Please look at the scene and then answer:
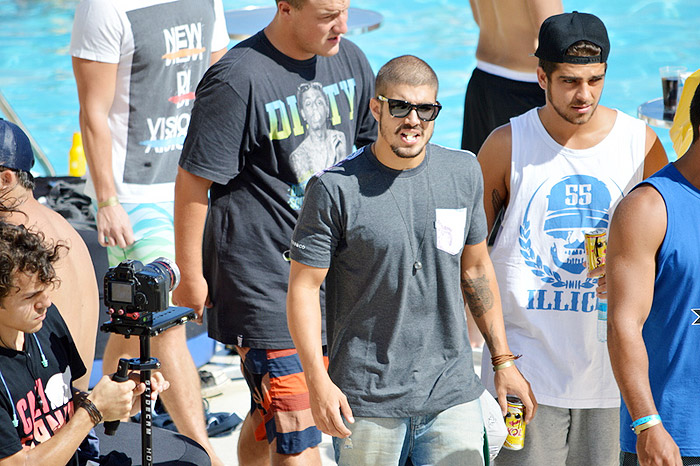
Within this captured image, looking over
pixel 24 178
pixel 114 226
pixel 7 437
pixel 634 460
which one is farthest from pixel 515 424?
pixel 114 226

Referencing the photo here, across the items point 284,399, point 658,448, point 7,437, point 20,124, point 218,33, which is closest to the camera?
point 7,437

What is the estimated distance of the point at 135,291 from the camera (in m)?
2.75

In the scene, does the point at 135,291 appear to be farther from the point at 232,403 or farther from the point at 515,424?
the point at 232,403

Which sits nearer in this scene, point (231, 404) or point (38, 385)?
point (38, 385)

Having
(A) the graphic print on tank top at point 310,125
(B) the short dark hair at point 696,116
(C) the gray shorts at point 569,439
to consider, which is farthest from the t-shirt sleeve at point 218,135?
(B) the short dark hair at point 696,116

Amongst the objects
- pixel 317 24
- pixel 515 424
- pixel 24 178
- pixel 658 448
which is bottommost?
pixel 515 424

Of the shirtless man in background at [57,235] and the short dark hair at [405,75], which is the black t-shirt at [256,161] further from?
the short dark hair at [405,75]

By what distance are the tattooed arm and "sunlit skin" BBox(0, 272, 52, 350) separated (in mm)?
1305

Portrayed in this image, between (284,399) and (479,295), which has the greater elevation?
(479,295)

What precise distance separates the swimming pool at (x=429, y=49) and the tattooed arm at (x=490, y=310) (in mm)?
10927

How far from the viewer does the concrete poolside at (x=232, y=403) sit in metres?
4.57

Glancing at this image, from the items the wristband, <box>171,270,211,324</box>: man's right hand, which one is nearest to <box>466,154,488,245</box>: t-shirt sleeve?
the wristband

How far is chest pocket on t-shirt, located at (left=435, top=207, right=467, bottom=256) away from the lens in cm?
301

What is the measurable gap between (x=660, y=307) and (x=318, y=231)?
0.98 m
